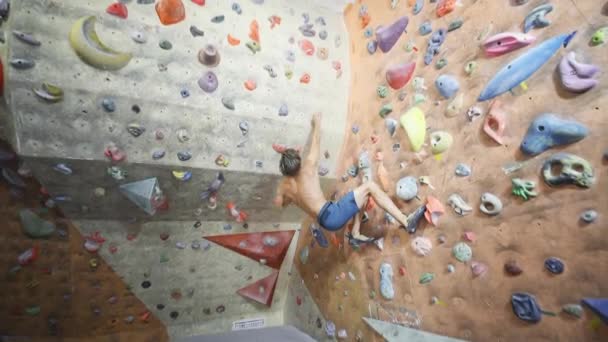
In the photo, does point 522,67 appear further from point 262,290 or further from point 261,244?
point 262,290

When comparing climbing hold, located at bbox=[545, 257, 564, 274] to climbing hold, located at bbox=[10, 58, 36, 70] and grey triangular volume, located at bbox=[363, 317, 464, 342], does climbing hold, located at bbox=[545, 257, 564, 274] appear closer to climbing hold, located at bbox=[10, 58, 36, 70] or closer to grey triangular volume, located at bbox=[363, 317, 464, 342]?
grey triangular volume, located at bbox=[363, 317, 464, 342]

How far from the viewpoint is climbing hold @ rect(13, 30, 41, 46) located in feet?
5.33

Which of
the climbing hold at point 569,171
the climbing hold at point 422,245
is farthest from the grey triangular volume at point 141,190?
the climbing hold at point 569,171

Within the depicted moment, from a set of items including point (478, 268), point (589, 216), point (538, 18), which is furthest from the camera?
point (478, 268)

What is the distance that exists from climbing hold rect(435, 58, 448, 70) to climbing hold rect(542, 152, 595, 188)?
31.2 inches

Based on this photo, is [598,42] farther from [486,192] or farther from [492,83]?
[486,192]

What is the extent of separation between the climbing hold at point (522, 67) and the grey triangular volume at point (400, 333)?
1264 mm

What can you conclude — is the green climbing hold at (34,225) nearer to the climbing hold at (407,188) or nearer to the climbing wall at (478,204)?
the climbing wall at (478,204)

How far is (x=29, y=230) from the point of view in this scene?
2.03m

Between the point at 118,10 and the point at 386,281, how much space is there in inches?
90.2

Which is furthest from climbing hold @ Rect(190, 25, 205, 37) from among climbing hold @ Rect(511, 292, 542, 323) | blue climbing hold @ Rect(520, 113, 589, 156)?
climbing hold @ Rect(511, 292, 542, 323)

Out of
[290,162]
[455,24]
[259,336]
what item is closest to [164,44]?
[290,162]

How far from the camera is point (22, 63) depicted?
164 centimetres

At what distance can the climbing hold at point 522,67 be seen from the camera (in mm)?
1330
